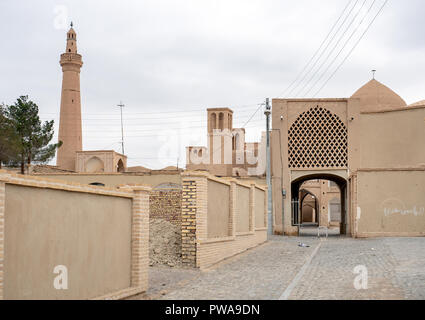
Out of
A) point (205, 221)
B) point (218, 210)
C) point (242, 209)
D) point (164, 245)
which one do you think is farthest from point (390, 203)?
point (164, 245)

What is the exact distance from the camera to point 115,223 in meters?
7.32

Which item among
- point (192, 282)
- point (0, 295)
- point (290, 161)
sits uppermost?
point (290, 161)

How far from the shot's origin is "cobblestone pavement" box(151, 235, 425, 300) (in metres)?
7.83

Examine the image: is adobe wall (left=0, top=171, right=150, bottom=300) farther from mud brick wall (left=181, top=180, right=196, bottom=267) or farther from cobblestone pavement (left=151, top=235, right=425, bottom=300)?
mud brick wall (left=181, top=180, right=196, bottom=267)

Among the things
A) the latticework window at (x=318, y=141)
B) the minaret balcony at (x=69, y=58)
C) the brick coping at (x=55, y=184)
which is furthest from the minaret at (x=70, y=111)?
the brick coping at (x=55, y=184)

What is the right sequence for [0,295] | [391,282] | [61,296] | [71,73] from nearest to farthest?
[0,295] → [61,296] → [391,282] → [71,73]

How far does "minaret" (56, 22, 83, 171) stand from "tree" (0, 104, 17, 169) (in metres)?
9.62

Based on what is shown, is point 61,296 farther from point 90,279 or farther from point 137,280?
point 137,280

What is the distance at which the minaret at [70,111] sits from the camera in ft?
134

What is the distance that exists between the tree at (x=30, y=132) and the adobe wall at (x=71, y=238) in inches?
1010

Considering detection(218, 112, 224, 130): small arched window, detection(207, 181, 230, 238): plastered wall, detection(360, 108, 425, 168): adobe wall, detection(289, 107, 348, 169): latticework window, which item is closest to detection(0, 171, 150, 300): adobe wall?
detection(207, 181, 230, 238): plastered wall

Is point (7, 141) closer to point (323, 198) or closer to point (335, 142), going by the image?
point (335, 142)

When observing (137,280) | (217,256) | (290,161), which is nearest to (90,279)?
(137,280)
